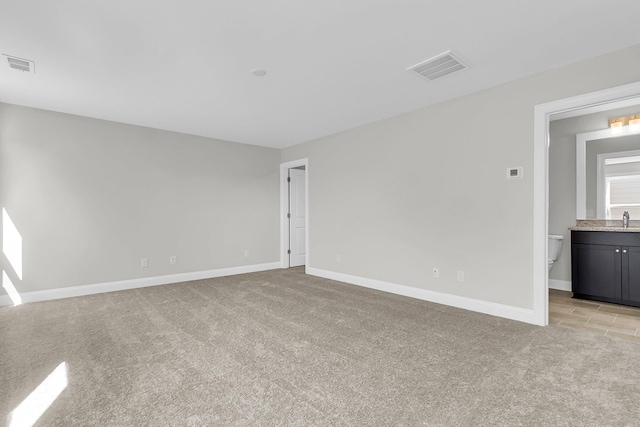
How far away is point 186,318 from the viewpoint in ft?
10.7

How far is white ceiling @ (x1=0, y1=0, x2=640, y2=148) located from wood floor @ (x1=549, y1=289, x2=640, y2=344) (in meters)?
2.55

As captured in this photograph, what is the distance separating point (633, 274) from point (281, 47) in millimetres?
4740

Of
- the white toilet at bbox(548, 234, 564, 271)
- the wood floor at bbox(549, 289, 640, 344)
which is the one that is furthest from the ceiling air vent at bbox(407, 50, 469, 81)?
the white toilet at bbox(548, 234, 564, 271)

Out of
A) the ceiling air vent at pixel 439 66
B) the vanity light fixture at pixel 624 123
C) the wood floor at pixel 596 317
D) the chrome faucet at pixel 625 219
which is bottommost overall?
the wood floor at pixel 596 317

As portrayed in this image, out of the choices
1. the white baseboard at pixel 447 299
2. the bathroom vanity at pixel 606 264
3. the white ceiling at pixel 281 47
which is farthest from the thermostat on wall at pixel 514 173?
the bathroom vanity at pixel 606 264

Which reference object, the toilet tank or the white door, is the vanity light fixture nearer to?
the toilet tank

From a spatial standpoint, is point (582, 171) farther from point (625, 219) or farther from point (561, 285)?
point (561, 285)

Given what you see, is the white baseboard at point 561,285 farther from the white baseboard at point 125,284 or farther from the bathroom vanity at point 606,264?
the white baseboard at point 125,284

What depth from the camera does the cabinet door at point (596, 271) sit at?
3783mm

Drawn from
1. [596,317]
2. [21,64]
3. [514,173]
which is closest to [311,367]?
[514,173]

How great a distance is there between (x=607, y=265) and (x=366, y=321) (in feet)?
10.8

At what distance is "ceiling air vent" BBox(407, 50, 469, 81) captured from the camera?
2.71m

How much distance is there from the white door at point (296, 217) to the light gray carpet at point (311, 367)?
9.73 ft

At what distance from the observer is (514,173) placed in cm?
318
